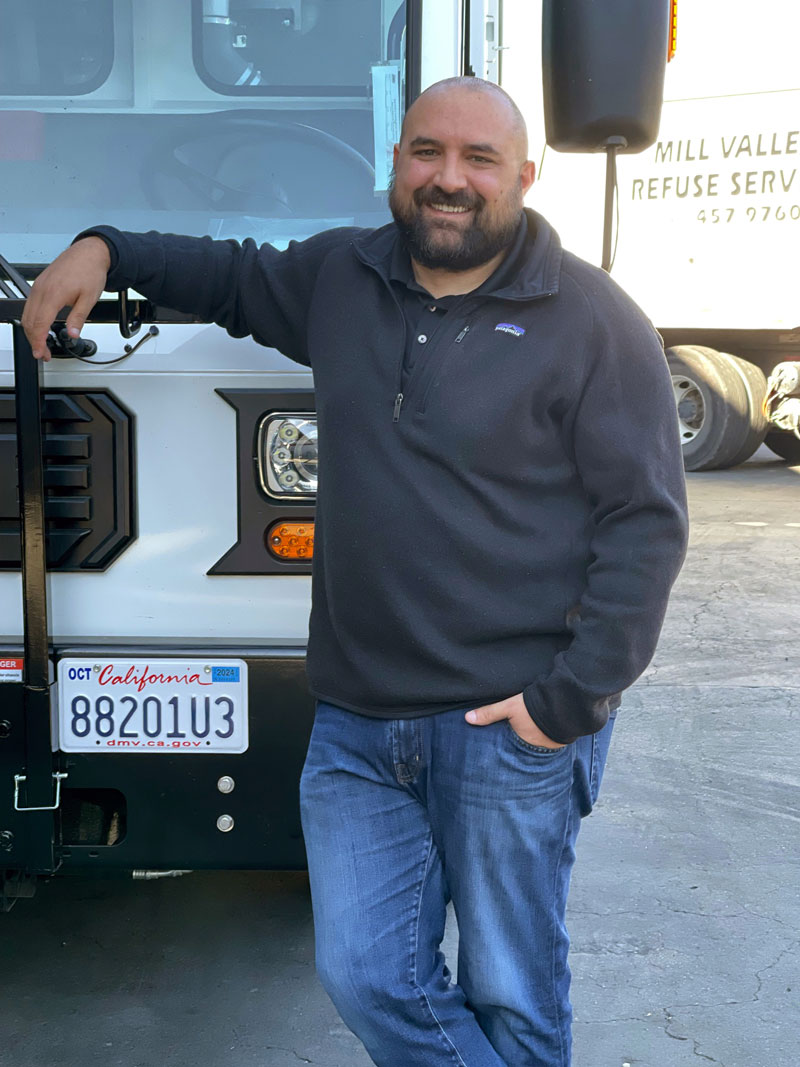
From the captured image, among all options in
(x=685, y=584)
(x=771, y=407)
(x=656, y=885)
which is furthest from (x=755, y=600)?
(x=771, y=407)

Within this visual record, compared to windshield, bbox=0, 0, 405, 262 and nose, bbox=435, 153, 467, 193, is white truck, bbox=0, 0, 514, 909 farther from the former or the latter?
nose, bbox=435, 153, 467, 193

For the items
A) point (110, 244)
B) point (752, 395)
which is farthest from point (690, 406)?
point (110, 244)

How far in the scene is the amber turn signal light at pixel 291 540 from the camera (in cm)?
279

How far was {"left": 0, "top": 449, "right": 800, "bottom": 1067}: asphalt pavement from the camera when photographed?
306cm

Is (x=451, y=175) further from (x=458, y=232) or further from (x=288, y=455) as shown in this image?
(x=288, y=455)

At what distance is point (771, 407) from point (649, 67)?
9546 mm

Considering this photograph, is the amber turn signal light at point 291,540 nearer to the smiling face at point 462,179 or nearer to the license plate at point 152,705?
the license plate at point 152,705

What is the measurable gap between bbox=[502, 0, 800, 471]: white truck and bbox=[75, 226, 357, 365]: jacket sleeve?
26.1 feet

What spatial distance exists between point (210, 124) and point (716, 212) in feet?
28.0

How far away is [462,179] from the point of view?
7.36 feet

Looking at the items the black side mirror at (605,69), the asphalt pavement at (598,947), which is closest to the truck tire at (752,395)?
the asphalt pavement at (598,947)

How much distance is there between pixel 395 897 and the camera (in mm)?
2252

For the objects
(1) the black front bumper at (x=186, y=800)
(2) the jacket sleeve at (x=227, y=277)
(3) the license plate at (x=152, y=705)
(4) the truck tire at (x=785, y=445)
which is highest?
(2) the jacket sleeve at (x=227, y=277)

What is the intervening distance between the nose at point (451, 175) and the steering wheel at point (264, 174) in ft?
2.78
